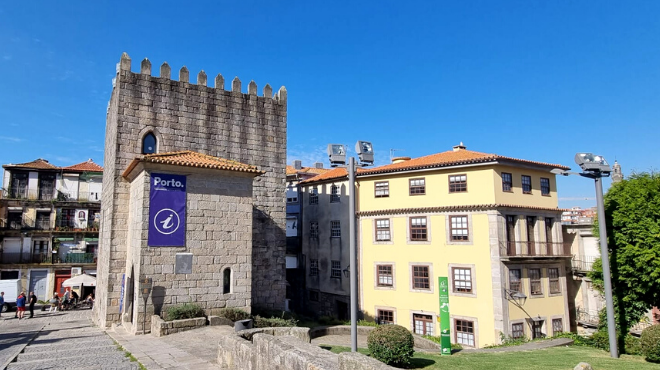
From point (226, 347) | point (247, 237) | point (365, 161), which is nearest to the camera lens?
point (226, 347)

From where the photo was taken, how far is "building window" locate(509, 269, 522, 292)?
23.4 meters

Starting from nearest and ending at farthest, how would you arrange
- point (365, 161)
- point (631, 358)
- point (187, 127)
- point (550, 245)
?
point (365, 161) → point (631, 358) → point (187, 127) → point (550, 245)

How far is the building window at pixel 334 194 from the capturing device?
31.8 metres

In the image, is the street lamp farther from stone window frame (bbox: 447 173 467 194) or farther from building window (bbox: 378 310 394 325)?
building window (bbox: 378 310 394 325)

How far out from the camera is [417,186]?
26828 mm

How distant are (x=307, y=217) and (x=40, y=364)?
23736 millimetres

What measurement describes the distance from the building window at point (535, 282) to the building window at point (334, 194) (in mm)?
13274

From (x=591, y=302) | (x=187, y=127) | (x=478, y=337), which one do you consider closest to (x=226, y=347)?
(x=187, y=127)

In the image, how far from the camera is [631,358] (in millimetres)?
14289

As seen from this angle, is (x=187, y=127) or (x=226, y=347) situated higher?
(x=187, y=127)

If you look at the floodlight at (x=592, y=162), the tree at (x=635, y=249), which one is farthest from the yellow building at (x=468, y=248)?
the floodlight at (x=592, y=162)

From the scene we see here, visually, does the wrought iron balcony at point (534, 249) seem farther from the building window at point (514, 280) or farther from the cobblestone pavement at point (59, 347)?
the cobblestone pavement at point (59, 347)

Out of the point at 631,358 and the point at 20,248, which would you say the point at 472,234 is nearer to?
the point at 631,358

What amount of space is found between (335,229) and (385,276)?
5.62 metres
